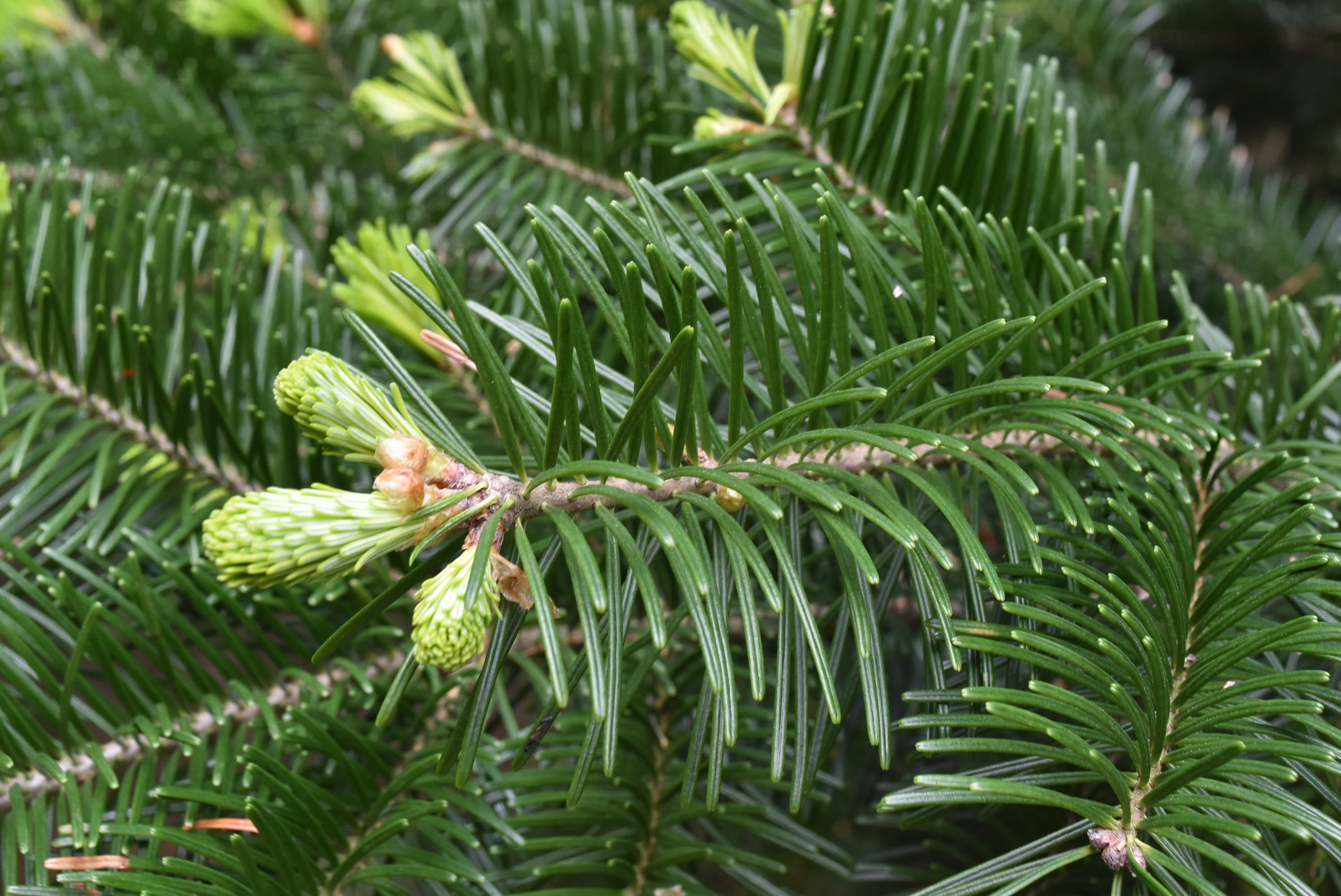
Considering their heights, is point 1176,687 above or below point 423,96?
below

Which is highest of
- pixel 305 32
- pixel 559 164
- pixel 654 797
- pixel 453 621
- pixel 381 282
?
pixel 305 32

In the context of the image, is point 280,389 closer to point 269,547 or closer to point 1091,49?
point 269,547

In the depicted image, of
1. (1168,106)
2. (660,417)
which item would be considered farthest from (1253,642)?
(1168,106)

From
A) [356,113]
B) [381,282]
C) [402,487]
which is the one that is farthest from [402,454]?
[356,113]

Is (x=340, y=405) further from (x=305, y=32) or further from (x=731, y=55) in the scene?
(x=305, y=32)

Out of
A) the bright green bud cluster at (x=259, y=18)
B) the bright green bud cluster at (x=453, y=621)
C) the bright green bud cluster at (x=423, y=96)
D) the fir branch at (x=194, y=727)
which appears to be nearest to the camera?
the bright green bud cluster at (x=453, y=621)

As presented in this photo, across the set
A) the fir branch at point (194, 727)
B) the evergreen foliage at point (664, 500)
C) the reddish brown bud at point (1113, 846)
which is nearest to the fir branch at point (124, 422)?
the evergreen foliage at point (664, 500)

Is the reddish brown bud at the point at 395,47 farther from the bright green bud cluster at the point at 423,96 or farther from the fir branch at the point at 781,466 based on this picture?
the fir branch at the point at 781,466
